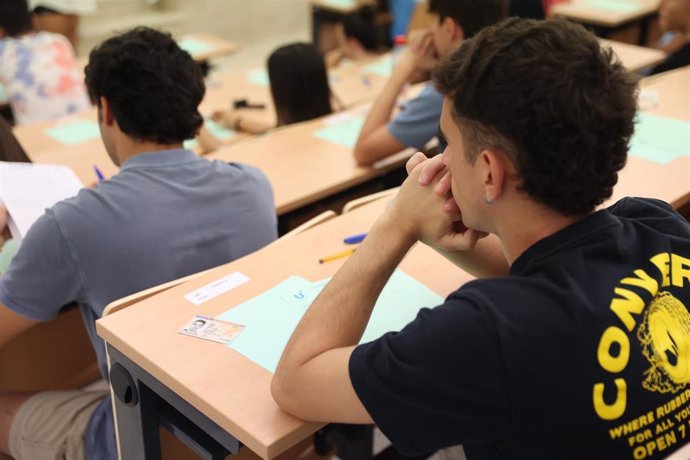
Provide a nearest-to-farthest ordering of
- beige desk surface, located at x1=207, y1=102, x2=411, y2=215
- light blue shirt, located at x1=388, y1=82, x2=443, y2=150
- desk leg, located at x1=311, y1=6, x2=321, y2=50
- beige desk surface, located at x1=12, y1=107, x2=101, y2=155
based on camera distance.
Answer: beige desk surface, located at x1=207, y1=102, x2=411, y2=215 → light blue shirt, located at x1=388, y1=82, x2=443, y2=150 → beige desk surface, located at x1=12, y1=107, x2=101, y2=155 → desk leg, located at x1=311, y1=6, x2=321, y2=50

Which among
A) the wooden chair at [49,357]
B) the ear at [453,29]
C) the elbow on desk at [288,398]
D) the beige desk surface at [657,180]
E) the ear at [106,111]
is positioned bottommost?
the wooden chair at [49,357]

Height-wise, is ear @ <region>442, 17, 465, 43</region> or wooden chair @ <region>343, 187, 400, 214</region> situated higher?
ear @ <region>442, 17, 465, 43</region>

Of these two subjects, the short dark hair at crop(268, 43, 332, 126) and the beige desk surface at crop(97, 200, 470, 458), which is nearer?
the beige desk surface at crop(97, 200, 470, 458)

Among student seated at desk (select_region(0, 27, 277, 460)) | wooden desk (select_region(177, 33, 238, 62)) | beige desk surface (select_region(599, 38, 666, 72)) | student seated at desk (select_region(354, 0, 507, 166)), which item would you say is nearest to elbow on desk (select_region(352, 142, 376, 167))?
student seated at desk (select_region(354, 0, 507, 166))

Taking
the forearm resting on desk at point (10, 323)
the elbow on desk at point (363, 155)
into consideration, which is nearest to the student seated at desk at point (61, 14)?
the elbow on desk at point (363, 155)

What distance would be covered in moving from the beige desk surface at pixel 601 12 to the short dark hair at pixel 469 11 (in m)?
2.68

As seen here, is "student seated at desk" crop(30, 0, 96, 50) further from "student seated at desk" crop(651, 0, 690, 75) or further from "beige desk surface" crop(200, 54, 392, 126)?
"student seated at desk" crop(651, 0, 690, 75)

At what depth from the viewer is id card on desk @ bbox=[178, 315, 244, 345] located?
141 cm

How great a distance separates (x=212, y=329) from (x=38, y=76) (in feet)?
8.64

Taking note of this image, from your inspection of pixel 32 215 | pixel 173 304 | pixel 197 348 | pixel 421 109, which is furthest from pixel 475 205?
pixel 421 109

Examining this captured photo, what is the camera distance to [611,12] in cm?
519

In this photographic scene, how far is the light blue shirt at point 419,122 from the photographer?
251cm

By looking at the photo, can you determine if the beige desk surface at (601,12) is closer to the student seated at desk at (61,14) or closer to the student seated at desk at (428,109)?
the student seated at desk at (428,109)

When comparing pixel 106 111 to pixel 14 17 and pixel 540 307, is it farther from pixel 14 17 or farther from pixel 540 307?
pixel 14 17
